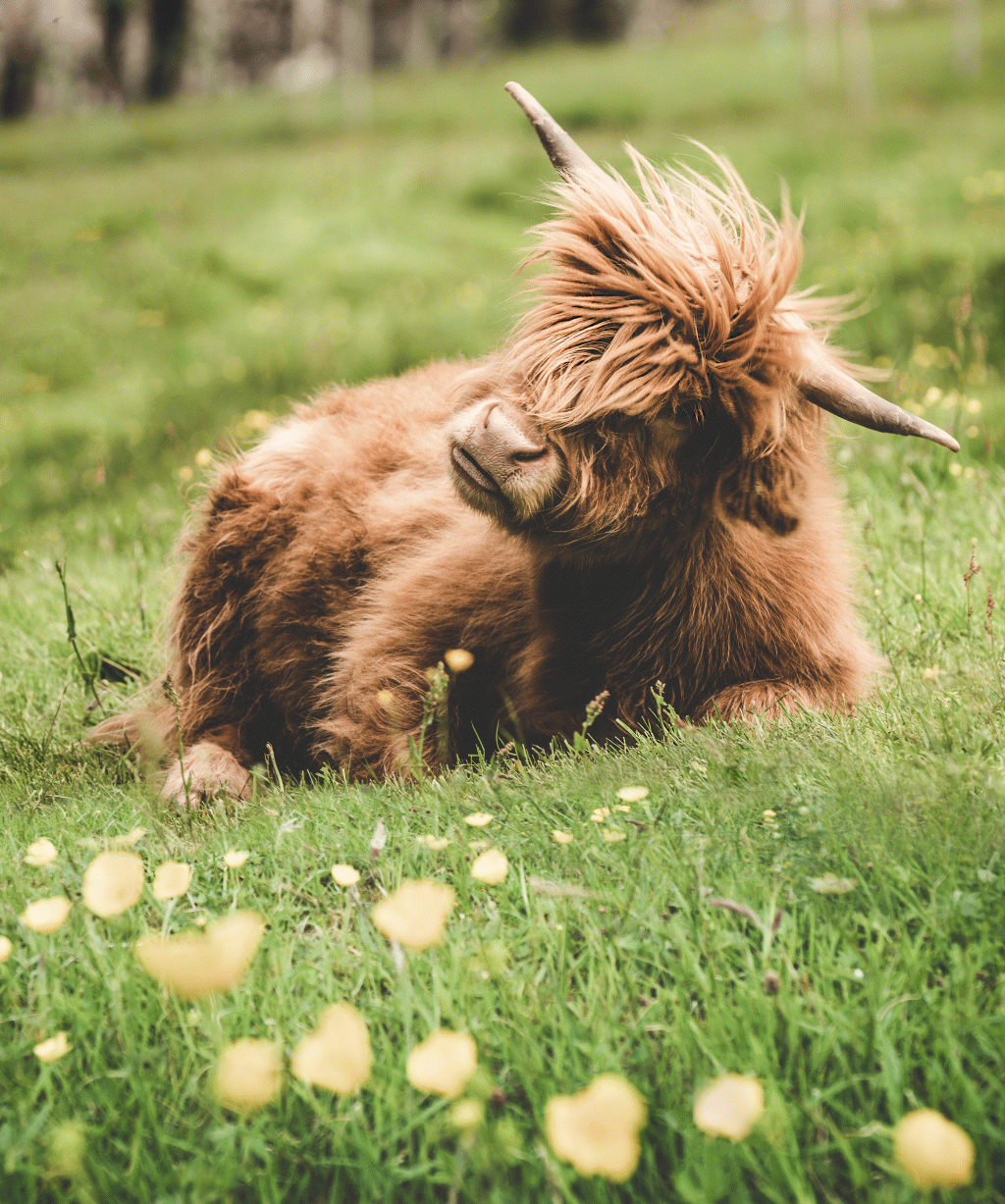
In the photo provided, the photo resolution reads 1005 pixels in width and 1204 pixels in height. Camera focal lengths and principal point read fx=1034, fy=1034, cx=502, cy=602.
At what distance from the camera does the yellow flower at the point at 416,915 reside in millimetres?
1268

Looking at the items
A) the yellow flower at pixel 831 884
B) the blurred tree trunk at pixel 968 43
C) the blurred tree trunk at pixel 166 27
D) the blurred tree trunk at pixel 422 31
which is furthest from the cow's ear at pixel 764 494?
the blurred tree trunk at pixel 422 31

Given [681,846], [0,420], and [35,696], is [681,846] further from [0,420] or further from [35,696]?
[0,420]

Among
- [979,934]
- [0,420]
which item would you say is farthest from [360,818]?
[0,420]

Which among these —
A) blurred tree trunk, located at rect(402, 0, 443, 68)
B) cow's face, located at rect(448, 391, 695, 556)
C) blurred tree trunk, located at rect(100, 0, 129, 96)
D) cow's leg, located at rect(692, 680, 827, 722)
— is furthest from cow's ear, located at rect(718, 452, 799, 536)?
blurred tree trunk, located at rect(402, 0, 443, 68)

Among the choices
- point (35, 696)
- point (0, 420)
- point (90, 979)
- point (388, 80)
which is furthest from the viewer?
point (388, 80)

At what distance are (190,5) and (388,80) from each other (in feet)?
23.9

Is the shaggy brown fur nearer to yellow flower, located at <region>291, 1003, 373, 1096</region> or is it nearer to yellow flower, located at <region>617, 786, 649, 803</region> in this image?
yellow flower, located at <region>617, 786, 649, 803</region>

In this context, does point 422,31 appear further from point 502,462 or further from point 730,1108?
point 730,1108

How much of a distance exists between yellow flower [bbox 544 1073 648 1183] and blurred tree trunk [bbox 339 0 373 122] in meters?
26.1

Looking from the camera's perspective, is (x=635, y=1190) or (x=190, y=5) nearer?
(x=635, y=1190)

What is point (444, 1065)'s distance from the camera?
117 cm

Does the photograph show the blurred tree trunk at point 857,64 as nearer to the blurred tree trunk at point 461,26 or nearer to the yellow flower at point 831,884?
the blurred tree trunk at point 461,26

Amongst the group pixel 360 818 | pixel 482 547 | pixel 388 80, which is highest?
pixel 388 80

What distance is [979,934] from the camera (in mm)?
1633
